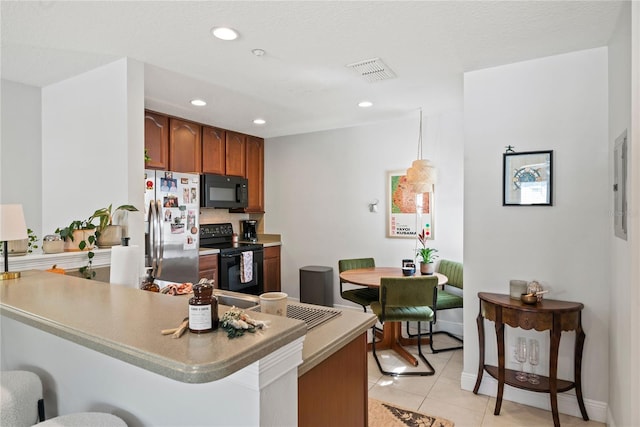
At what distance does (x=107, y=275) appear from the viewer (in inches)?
102

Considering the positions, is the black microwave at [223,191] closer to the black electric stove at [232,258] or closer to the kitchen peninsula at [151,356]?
the black electric stove at [232,258]

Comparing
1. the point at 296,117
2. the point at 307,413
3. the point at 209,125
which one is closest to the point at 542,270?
the point at 307,413

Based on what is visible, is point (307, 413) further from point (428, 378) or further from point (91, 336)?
point (428, 378)

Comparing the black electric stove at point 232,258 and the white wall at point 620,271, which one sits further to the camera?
the black electric stove at point 232,258

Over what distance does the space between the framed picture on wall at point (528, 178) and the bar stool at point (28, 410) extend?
105 inches

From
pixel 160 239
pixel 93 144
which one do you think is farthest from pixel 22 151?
pixel 160 239

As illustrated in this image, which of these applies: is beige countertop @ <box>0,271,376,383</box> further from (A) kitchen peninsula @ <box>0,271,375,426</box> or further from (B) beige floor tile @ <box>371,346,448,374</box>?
(B) beige floor tile @ <box>371,346,448,374</box>

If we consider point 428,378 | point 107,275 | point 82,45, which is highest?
point 82,45

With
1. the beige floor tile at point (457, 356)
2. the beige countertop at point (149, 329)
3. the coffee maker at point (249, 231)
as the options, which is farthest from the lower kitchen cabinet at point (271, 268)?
the beige countertop at point (149, 329)

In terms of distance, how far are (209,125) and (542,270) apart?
Answer: 398 centimetres

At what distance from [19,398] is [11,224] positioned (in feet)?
2.78

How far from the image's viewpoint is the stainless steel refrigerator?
11.4 ft

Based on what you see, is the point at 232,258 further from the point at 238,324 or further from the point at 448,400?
the point at 238,324

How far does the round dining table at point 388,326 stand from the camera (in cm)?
346
